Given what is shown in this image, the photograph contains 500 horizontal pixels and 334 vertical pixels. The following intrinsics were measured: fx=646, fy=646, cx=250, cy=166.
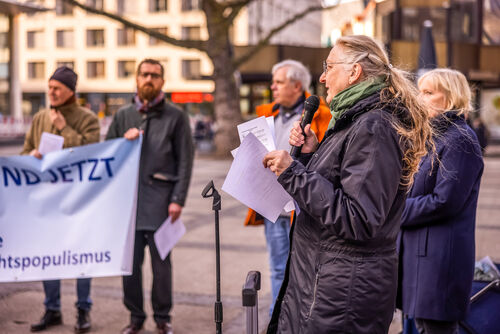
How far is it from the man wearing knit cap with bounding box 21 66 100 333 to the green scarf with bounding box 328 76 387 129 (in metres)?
2.89

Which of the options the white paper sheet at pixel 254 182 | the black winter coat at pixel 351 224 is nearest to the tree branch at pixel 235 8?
the white paper sheet at pixel 254 182

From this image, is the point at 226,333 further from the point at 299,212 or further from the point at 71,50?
the point at 71,50

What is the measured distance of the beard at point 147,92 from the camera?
4766 millimetres

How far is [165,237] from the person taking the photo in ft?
15.6

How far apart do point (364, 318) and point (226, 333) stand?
2.62 m

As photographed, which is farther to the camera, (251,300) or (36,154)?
(36,154)

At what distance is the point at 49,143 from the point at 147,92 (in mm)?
817

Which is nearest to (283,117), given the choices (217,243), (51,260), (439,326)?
(51,260)

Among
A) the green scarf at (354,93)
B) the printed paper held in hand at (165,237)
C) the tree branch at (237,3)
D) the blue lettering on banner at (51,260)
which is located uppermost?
the tree branch at (237,3)

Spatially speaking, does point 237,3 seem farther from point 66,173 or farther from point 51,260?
point 51,260

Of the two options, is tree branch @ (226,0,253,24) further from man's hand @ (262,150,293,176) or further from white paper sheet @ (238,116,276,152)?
man's hand @ (262,150,293,176)

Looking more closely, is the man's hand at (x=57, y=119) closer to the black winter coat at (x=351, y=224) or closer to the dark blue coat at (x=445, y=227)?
the dark blue coat at (x=445, y=227)

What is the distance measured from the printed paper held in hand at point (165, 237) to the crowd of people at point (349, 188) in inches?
3.0

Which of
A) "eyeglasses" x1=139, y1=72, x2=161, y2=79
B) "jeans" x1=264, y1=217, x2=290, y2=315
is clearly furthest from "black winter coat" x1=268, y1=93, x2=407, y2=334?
"eyeglasses" x1=139, y1=72, x2=161, y2=79
